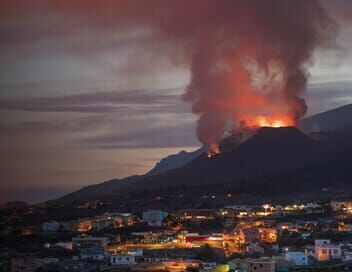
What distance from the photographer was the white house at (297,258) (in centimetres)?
2588

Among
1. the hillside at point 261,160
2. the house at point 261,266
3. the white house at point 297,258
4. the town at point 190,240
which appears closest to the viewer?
the house at point 261,266

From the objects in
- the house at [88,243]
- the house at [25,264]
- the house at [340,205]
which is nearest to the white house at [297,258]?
the house at [88,243]

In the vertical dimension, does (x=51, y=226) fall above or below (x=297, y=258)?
above

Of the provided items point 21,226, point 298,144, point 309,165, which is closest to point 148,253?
point 21,226

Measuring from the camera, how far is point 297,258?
85.7ft

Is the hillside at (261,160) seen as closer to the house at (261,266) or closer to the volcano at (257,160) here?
the volcano at (257,160)

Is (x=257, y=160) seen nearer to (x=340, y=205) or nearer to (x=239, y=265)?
(x=340, y=205)

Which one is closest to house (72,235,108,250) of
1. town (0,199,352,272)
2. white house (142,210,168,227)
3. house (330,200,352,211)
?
town (0,199,352,272)

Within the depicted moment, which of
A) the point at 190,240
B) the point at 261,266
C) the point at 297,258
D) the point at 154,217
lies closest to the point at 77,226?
the point at 154,217

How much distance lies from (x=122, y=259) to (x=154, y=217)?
44.1 feet

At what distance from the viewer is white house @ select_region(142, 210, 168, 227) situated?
127 feet

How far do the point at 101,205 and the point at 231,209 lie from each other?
24.0 ft

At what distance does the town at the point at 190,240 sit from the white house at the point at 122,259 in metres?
0.03

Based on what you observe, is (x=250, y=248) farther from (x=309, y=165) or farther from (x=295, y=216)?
(x=309, y=165)
